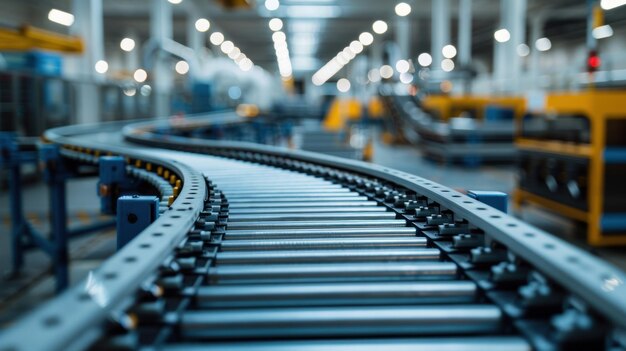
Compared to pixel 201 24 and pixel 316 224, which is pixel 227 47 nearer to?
pixel 201 24

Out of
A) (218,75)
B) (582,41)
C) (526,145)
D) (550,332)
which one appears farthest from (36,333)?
(582,41)

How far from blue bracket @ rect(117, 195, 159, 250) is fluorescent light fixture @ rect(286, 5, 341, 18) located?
23507 millimetres

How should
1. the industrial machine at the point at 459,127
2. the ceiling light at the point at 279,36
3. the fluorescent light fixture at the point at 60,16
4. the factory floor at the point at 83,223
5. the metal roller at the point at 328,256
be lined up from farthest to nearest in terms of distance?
1. the ceiling light at the point at 279,36
2. the fluorescent light fixture at the point at 60,16
3. the industrial machine at the point at 459,127
4. the factory floor at the point at 83,223
5. the metal roller at the point at 328,256

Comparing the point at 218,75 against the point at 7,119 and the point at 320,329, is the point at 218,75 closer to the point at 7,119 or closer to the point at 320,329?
the point at 7,119

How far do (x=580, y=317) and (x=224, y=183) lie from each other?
2.50 meters

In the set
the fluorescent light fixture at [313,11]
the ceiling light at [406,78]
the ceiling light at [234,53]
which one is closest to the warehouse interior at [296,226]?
the ceiling light at [406,78]

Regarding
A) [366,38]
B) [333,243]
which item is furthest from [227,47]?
[333,243]

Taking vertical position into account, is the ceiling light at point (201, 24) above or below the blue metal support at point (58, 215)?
above

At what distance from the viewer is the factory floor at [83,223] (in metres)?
5.53

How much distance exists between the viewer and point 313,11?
2583cm

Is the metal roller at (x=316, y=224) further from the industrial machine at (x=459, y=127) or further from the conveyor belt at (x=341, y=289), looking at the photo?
the industrial machine at (x=459, y=127)

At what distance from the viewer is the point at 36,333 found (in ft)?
3.13

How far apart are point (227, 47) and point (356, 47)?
8.53m

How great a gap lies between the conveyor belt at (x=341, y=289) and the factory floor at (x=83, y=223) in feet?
11.8
